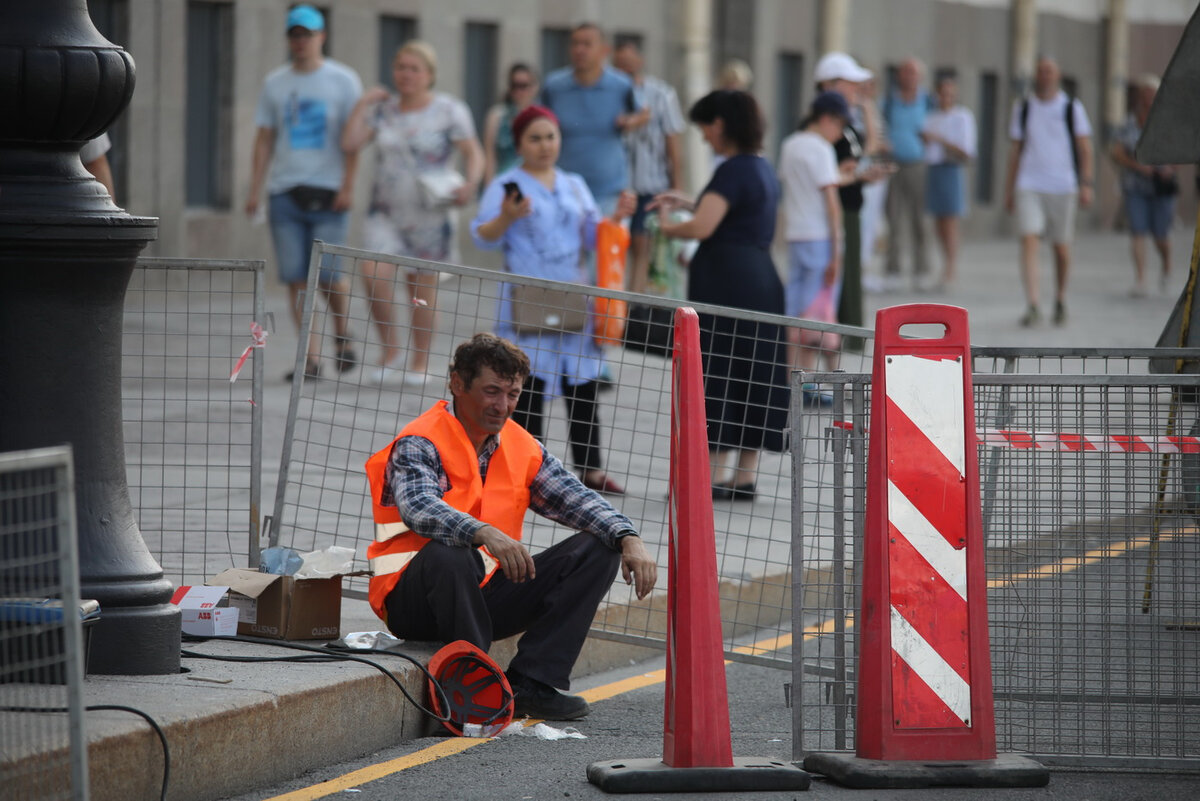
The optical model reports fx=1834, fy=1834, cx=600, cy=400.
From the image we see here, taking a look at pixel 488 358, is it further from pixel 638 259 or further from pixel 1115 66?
pixel 1115 66

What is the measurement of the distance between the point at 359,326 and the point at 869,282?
7.08 m

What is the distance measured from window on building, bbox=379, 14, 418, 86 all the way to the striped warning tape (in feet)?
A: 46.2

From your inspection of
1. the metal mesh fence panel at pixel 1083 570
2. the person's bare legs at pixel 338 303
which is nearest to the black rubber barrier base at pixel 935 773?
the metal mesh fence panel at pixel 1083 570

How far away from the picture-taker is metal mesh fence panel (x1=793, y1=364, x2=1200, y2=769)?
4.81m

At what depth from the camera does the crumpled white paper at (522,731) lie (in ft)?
17.0

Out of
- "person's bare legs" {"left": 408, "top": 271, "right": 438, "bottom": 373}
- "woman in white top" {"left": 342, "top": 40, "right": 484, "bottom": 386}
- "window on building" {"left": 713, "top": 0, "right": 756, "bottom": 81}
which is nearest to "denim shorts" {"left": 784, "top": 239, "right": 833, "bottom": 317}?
"woman in white top" {"left": 342, "top": 40, "right": 484, "bottom": 386}

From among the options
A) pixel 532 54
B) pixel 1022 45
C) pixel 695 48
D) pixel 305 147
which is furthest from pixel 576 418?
pixel 1022 45

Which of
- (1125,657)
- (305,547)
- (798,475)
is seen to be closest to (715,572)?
(798,475)

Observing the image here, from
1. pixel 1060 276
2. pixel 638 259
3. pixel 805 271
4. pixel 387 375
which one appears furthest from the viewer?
pixel 1060 276

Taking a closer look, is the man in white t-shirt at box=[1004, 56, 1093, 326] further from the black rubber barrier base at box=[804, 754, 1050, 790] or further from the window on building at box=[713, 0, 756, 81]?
the black rubber barrier base at box=[804, 754, 1050, 790]

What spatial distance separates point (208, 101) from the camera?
53.4ft

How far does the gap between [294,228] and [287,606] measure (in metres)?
6.09

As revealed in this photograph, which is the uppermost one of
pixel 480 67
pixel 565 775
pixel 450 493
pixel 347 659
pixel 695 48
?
pixel 695 48

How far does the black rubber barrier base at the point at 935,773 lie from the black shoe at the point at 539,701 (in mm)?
1048
